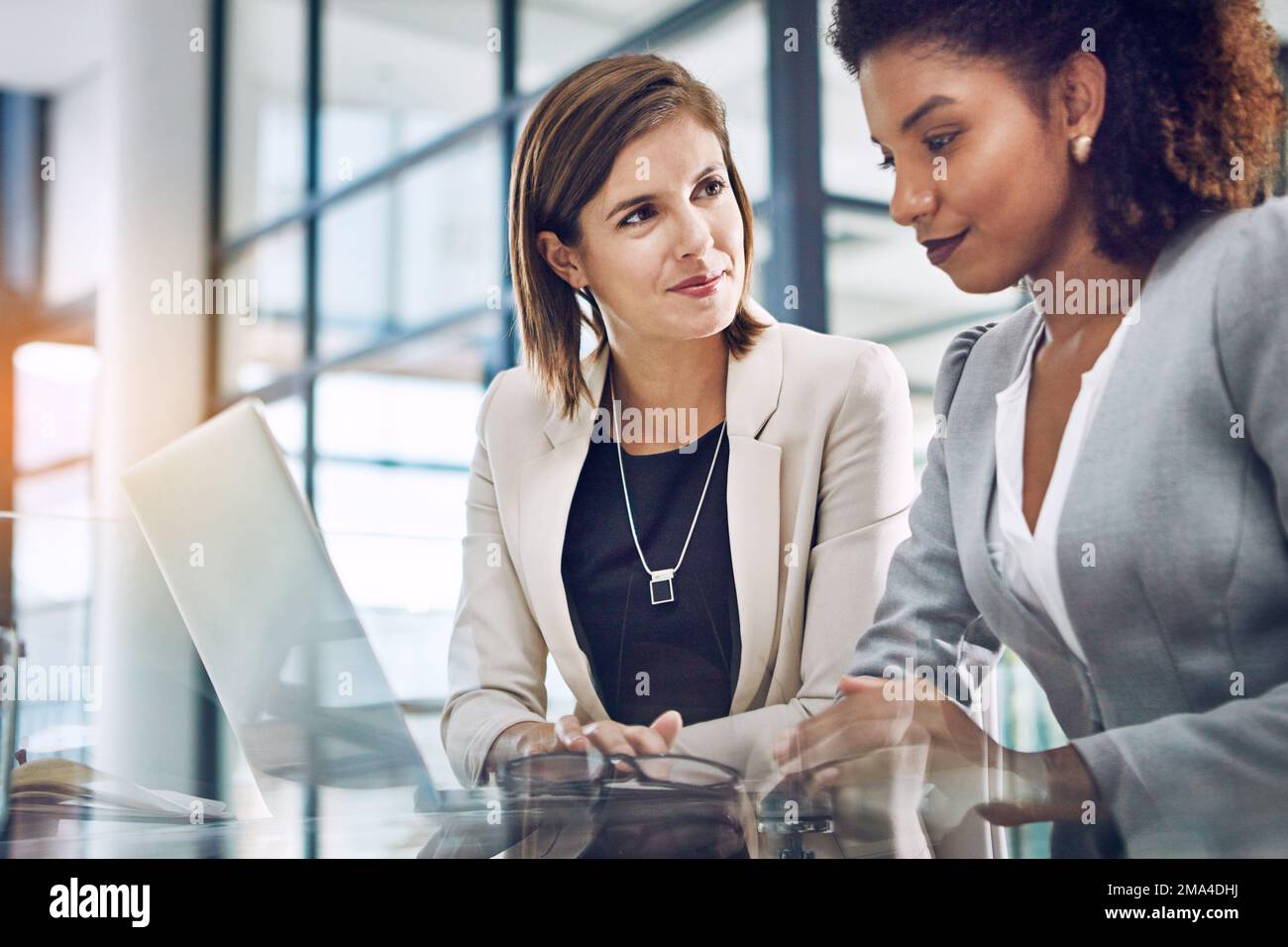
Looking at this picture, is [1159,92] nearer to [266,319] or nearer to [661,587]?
[661,587]

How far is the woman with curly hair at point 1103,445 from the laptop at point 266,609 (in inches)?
26.2

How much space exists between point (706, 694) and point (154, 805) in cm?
94

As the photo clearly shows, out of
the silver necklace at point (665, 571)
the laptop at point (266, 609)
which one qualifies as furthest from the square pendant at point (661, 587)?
the laptop at point (266, 609)

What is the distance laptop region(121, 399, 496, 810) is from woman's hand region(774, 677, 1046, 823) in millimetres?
622

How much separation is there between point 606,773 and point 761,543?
0.44m

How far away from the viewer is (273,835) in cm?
211

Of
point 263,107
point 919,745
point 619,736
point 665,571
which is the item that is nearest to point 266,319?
point 263,107

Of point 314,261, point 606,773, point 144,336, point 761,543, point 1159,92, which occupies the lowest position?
point 606,773

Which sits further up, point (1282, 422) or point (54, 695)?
point (1282, 422)

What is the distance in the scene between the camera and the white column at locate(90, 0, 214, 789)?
2.12 meters

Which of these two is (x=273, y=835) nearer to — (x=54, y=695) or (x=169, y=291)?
(x=54, y=695)

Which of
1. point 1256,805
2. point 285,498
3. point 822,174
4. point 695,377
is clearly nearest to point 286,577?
point 285,498

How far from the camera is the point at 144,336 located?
2.30m
